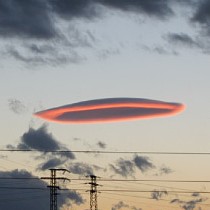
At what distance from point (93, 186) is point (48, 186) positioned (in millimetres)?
22334

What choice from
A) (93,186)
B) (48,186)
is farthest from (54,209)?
(93,186)

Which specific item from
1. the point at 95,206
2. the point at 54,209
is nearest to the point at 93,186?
the point at 95,206

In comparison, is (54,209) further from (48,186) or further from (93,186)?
(93,186)

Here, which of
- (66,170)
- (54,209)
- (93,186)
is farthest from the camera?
(93,186)

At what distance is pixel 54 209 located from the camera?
160m

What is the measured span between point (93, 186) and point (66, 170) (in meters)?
16.5

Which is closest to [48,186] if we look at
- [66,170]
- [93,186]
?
[66,170]

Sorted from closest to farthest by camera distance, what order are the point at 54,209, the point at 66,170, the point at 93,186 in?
the point at 54,209, the point at 66,170, the point at 93,186

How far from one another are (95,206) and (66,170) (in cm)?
1139

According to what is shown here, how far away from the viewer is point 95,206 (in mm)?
174500

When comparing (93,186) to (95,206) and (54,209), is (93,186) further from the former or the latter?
(54,209)

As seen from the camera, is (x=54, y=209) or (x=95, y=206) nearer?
(x=54, y=209)

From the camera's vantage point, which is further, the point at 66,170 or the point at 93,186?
the point at 93,186

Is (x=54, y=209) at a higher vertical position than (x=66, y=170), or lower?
lower
